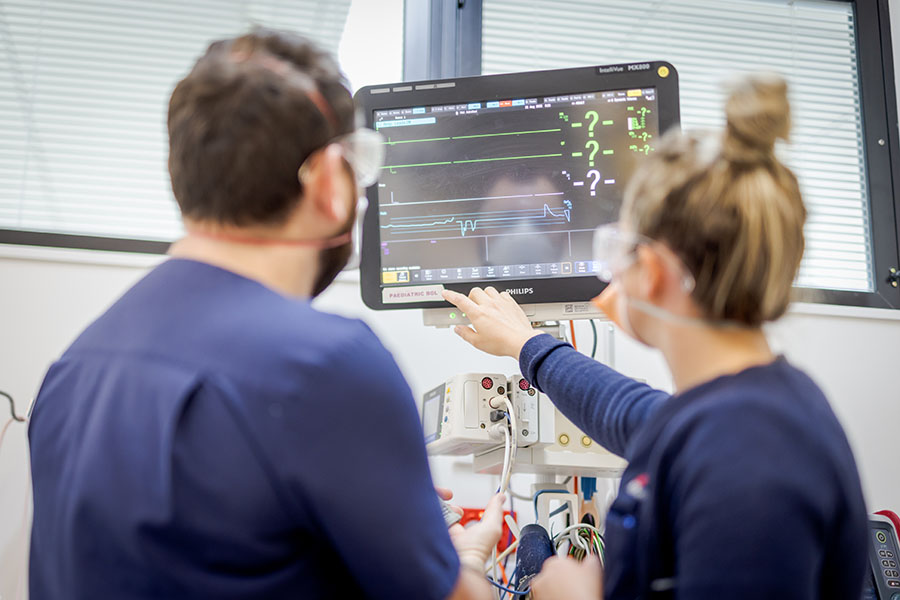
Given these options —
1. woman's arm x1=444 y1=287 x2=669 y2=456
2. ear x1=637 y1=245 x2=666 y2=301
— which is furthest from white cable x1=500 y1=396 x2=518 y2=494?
ear x1=637 y1=245 x2=666 y2=301

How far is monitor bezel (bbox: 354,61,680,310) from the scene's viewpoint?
1742mm

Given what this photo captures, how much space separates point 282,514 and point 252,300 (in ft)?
0.73

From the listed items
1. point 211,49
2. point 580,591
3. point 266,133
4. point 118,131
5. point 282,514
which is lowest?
point 580,591

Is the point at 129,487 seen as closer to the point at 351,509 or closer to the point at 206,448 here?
the point at 206,448

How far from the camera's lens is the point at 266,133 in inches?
34.2

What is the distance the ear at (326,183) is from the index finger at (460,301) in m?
0.75

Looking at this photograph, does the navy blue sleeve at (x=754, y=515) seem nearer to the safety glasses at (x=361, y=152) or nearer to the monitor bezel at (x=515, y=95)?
the safety glasses at (x=361, y=152)

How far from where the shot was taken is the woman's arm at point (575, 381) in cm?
130

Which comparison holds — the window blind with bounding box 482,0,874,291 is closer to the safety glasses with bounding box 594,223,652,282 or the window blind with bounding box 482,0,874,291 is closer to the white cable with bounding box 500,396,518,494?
the white cable with bounding box 500,396,518,494

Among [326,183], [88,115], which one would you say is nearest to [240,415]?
[326,183]

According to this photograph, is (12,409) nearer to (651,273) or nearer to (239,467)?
(239,467)

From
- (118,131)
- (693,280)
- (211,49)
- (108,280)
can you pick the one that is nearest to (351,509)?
(693,280)

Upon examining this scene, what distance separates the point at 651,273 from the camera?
0.98 m

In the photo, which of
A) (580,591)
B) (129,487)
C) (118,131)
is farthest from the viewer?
(118,131)
